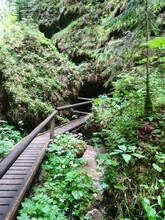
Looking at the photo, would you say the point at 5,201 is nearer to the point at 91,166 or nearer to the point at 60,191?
the point at 60,191

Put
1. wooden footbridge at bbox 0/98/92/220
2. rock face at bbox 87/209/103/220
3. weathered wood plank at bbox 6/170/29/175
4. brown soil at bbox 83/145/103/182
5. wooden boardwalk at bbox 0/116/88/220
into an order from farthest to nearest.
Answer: brown soil at bbox 83/145/103/182
weathered wood plank at bbox 6/170/29/175
rock face at bbox 87/209/103/220
wooden boardwalk at bbox 0/116/88/220
wooden footbridge at bbox 0/98/92/220

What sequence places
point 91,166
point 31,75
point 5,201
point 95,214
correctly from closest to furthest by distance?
1. point 5,201
2. point 95,214
3. point 91,166
4. point 31,75

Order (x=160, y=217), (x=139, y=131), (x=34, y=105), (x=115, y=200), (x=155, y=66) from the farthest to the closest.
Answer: (x=34, y=105), (x=155, y=66), (x=139, y=131), (x=115, y=200), (x=160, y=217)

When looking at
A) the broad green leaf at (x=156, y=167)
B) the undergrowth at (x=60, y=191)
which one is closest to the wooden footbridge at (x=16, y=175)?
the undergrowth at (x=60, y=191)

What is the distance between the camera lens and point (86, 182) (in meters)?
3.37

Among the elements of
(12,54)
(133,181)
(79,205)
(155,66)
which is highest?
(12,54)

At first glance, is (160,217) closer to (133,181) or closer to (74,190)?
(133,181)

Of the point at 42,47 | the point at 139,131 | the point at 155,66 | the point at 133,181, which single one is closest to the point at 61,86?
the point at 42,47

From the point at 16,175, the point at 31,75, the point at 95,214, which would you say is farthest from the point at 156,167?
the point at 31,75

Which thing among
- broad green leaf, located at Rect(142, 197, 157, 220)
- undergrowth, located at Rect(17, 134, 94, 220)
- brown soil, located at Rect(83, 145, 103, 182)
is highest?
broad green leaf, located at Rect(142, 197, 157, 220)

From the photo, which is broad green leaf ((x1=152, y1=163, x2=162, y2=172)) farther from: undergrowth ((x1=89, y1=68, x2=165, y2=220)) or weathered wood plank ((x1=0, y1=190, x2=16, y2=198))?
weathered wood plank ((x1=0, y1=190, x2=16, y2=198))

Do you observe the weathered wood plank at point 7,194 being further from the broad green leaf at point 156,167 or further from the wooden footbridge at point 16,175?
the broad green leaf at point 156,167

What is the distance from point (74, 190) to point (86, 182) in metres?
0.27

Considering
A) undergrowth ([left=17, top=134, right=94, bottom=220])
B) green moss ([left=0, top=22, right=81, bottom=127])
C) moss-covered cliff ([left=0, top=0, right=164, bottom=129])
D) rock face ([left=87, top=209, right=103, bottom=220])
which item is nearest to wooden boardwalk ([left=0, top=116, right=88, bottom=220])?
undergrowth ([left=17, top=134, right=94, bottom=220])
